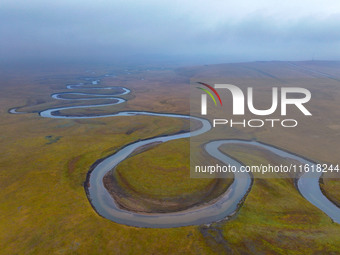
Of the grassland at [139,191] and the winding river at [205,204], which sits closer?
the grassland at [139,191]

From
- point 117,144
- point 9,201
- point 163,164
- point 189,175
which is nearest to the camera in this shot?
point 9,201

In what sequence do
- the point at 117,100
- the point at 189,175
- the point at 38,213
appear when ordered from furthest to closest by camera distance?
the point at 117,100
the point at 189,175
the point at 38,213

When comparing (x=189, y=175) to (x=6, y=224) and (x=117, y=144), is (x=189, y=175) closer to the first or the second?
(x=117, y=144)

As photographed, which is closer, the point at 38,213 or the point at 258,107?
the point at 38,213

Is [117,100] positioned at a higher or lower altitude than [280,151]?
higher

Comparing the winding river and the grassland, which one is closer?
the grassland

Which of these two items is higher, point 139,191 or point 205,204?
point 139,191

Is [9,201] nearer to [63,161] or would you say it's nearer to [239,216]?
[63,161]

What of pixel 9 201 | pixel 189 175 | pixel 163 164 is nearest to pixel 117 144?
pixel 163 164

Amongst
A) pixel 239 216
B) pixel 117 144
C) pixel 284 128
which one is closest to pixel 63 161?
pixel 117 144

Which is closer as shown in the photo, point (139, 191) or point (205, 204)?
point (205, 204)
